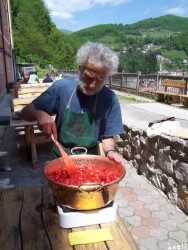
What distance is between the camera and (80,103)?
2.20 meters

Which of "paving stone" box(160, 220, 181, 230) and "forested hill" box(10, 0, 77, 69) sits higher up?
"forested hill" box(10, 0, 77, 69)

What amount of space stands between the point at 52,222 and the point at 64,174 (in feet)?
0.84

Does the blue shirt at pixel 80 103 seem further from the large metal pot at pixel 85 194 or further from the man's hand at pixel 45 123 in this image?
the large metal pot at pixel 85 194

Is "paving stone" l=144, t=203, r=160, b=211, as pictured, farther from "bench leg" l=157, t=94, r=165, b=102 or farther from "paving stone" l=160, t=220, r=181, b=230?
"bench leg" l=157, t=94, r=165, b=102

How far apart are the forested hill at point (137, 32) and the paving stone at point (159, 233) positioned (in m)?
97.4

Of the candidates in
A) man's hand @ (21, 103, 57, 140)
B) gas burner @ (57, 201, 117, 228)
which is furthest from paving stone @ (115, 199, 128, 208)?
gas burner @ (57, 201, 117, 228)

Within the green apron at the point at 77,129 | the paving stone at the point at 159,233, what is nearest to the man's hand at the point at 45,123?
the green apron at the point at 77,129

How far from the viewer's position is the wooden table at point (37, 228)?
136 centimetres

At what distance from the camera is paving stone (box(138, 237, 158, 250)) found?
305 cm

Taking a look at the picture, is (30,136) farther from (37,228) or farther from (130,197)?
(37,228)

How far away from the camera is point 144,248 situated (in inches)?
120

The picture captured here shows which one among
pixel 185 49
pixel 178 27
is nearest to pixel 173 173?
pixel 185 49

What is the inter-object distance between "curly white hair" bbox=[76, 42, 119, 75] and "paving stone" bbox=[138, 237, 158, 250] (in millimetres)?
1977

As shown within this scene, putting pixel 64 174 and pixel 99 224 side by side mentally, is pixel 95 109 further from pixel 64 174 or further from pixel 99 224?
pixel 99 224
